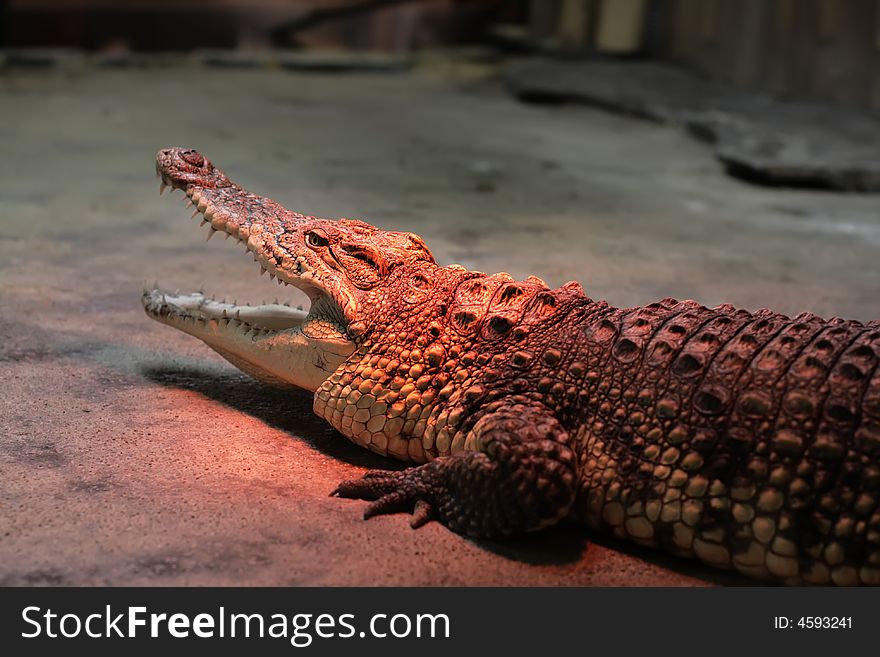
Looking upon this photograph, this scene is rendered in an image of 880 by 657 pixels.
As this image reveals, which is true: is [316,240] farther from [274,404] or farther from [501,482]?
[501,482]

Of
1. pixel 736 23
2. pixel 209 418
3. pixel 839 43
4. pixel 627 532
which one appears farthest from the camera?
pixel 736 23

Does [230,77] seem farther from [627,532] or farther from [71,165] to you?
[627,532]

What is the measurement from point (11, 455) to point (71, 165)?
4.90m

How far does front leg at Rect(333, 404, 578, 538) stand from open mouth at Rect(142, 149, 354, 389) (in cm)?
60

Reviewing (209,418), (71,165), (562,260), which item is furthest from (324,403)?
(71,165)

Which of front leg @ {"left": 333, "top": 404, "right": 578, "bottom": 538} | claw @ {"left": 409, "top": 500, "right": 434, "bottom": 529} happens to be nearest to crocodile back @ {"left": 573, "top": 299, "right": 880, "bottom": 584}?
front leg @ {"left": 333, "top": 404, "right": 578, "bottom": 538}

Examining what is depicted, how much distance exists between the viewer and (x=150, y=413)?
392 cm

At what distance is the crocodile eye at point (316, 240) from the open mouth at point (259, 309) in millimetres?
57

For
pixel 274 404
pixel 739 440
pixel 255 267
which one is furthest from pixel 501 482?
pixel 255 267

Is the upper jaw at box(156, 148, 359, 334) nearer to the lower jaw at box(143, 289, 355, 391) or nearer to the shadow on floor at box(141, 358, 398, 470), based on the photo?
the lower jaw at box(143, 289, 355, 391)

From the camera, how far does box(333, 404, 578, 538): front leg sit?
3.07 metres

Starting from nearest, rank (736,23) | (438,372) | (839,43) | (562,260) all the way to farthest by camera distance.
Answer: (438,372)
(562,260)
(839,43)
(736,23)

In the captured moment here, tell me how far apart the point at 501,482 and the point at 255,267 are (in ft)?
10.2

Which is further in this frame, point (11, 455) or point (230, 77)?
point (230, 77)
